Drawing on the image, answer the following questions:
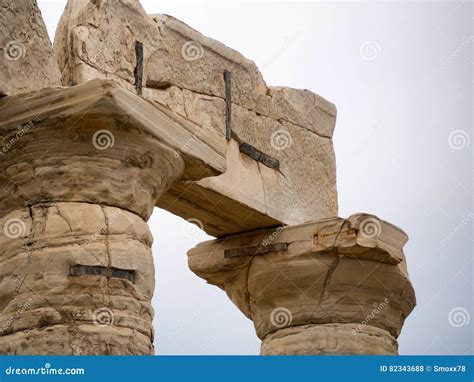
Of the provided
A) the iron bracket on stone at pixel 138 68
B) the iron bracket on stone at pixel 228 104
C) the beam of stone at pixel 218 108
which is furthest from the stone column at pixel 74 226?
the iron bracket on stone at pixel 228 104

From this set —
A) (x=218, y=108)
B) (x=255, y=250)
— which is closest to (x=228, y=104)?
(x=218, y=108)

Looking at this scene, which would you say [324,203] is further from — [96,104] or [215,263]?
[96,104]

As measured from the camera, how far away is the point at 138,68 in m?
9.09

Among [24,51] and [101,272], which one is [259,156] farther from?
[101,272]

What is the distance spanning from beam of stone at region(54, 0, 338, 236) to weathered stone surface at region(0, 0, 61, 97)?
42cm

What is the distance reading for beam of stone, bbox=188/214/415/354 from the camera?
34.7 feet

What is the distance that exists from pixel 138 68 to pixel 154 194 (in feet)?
4.83

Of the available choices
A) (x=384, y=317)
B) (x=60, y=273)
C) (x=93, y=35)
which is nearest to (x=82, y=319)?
(x=60, y=273)

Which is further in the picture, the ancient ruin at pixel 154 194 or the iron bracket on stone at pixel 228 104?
the iron bracket on stone at pixel 228 104

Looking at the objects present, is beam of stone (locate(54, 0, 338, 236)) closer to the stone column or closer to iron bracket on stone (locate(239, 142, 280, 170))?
iron bracket on stone (locate(239, 142, 280, 170))

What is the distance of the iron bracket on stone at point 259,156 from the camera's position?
10297mm

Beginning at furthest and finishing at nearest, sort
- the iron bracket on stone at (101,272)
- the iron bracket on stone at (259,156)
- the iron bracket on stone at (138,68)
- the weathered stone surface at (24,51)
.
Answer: the iron bracket on stone at (259,156), the iron bracket on stone at (138,68), the weathered stone surface at (24,51), the iron bracket on stone at (101,272)

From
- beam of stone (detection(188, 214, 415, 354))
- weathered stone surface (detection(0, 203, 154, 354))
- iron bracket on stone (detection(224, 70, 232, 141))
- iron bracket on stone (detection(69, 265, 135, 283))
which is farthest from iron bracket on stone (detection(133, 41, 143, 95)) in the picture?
beam of stone (detection(188, 214, 415, 354))

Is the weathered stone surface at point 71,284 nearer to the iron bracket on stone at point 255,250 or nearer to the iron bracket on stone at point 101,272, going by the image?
the iron bracket on stone at point 101,272
